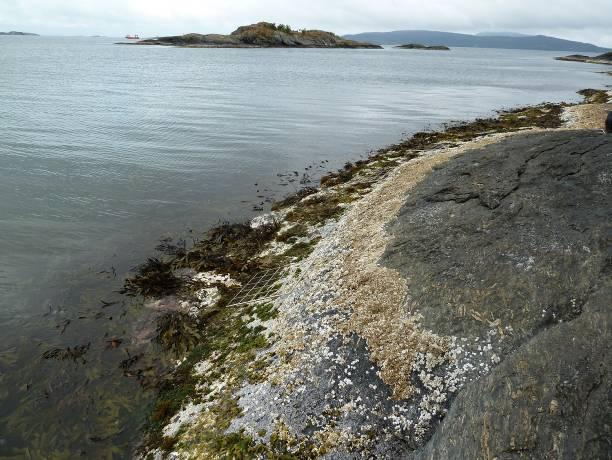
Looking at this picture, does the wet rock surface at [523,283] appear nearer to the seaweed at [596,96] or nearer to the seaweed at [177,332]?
the seaweed at [177,332]

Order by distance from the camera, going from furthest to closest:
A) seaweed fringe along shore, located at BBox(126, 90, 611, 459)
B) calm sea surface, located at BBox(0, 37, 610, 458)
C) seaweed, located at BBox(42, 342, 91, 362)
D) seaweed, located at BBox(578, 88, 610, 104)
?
seaweed, located at BBox(578, 88, 610, 104), seaweed, located at BBox(42, 342, 91, 362), calm sea surface, located at BBox(0, 37, 610, 458), seaweed fringe along shore, located at BBox(126, 90, 611, 459)

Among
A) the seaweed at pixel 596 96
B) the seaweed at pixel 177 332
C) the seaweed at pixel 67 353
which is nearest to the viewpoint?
the seaweed at pixel 67 353

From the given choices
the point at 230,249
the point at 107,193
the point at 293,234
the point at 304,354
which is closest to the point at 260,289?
the point at 230,249

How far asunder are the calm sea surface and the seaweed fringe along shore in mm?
1336

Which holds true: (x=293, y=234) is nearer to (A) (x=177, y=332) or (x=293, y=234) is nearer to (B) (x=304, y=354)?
(A) (x=177, y=332)

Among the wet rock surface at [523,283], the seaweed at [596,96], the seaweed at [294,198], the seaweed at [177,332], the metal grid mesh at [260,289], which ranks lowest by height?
the seaweed at [177,332]

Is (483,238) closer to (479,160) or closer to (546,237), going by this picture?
(546,237)

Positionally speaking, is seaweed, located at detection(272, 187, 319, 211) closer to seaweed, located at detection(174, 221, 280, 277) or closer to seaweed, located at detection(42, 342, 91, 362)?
seaweed, located at detection(174, 221, 280, 277)

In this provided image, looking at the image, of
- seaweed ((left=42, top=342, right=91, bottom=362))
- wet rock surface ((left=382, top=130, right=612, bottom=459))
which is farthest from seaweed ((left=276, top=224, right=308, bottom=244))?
seaweed ((left=42, top=342, right=91, bottom=362))

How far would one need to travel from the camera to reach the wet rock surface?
5.96 metres

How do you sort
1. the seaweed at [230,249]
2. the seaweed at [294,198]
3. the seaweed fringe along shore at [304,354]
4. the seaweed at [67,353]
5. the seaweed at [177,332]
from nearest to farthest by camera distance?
the seaweed fringe along shore at [304,354]
the seaweed at [67,353]
the seaweed at [177,332]
the seaweed at [230,249]
the seaweed at [294,198]

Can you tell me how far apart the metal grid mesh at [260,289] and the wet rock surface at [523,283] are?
3.99 m

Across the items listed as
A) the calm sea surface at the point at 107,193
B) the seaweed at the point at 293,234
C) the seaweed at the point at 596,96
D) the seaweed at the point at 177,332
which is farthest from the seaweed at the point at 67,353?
the seaweed at the point at 596,96

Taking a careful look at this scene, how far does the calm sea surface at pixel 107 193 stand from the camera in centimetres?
1012
